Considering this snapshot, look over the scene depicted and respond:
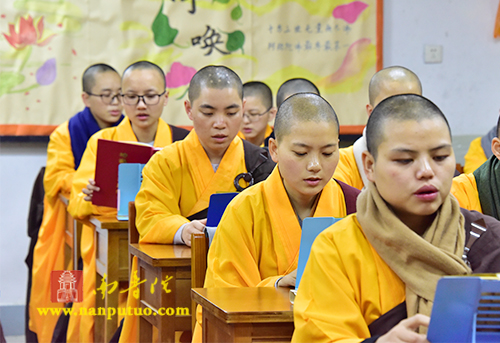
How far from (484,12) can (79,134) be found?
2.98m

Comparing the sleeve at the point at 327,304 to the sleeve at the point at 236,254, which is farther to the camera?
the sleeve at the point at 236,254

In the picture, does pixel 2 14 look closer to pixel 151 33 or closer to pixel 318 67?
pixel 151 33

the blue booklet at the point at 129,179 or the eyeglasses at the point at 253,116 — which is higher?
the eyeglasses at the point at 253,116

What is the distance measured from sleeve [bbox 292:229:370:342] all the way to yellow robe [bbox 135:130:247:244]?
58.1 inches

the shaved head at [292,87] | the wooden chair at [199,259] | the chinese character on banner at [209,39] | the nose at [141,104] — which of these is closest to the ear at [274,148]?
the wooden chair at [199,259]

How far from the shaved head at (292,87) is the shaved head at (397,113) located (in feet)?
8.87

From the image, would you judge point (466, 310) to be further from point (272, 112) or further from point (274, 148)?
point (272, 112)

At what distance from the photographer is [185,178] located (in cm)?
281

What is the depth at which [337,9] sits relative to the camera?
14.9 feet

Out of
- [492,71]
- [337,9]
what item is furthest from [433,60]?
[337,9]

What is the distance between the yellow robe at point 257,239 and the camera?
1862 millimetres

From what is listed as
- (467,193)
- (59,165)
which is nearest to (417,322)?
(467,193)

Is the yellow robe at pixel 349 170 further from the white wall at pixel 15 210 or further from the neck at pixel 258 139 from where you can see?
the white wall at pixel 15 210

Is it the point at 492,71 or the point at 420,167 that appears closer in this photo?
the point at 420,167
